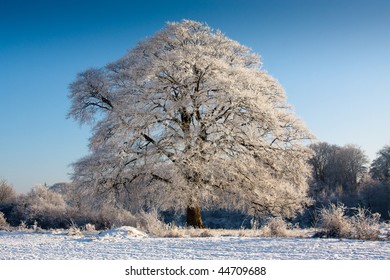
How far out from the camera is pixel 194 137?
56.4 feet

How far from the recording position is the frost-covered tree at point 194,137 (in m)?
17.1

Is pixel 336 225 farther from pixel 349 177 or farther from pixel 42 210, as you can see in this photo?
pixel 349 177

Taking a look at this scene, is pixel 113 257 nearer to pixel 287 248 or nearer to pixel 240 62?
pixel 287 248

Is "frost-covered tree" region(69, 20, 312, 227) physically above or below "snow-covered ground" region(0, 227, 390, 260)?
above

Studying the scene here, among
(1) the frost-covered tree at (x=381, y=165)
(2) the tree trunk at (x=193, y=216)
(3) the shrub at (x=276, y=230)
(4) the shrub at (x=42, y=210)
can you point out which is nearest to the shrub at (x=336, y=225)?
(3) the shrub at (x=276, y=230)

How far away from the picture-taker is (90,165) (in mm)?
18062

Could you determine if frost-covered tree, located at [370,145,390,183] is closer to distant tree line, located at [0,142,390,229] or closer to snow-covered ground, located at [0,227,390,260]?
distant tree line, located at [0,142,390,229]

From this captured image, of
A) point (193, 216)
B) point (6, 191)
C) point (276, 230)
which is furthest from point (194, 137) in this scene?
point (6, 191)

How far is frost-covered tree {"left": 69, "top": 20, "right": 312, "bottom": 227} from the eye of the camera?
1712 centimetres

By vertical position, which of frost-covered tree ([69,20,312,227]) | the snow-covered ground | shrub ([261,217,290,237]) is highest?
frost-covered tree ([69,20,312,227])

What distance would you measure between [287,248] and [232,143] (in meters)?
9.51

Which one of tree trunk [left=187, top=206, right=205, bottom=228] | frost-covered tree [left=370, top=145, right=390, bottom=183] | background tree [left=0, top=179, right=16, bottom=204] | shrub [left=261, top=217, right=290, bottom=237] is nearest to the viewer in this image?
shrub [left=261, top=217, right=290, bottom=237]

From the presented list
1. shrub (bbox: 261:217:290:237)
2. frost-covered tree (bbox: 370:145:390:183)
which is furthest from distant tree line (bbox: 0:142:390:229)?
shrub (bbox: 261:217:290:237)

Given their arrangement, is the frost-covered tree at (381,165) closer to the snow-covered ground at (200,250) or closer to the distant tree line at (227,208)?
the distant tree line at (227,208)
